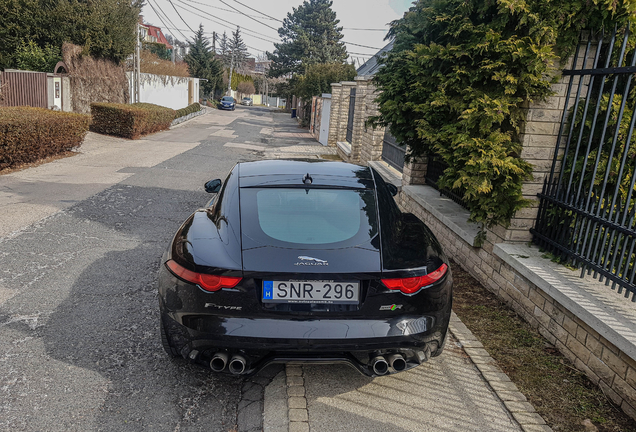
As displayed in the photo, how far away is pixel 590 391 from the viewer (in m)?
3.59

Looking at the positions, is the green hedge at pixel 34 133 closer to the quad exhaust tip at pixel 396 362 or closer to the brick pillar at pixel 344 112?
the quad exhaust tip at pixel 396 362

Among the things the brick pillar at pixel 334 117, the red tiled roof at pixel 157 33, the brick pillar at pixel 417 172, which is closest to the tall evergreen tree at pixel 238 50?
the red tiled roof at pixel 157 33

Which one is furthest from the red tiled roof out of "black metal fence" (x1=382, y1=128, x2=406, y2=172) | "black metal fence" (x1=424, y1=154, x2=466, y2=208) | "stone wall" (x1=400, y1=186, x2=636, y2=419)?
"stone wall" (x1=400, y1=186, x2=636, y2=419)

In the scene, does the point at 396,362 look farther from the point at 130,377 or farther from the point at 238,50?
the point at 238,50

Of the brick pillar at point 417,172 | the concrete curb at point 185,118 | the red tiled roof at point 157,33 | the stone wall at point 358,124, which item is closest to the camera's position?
the brick pillar at point 417,172

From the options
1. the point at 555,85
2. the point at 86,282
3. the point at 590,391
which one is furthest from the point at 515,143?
the point at 86,282

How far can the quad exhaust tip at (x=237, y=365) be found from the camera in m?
→ 3.12

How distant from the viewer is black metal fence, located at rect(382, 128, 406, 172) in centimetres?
1116

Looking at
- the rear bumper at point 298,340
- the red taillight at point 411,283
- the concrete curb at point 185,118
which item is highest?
the red taillight at point 411,283

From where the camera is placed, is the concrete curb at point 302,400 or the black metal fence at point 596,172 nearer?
the concrete curb at point 302,400

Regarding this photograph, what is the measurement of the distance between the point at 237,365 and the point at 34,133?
10866mm

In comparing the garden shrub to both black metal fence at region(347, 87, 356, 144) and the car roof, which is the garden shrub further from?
black metal fence at region(347, 87, 356, 144)

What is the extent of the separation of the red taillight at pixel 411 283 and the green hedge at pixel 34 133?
10224 millimetres

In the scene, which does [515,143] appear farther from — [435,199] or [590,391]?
[435,199]
